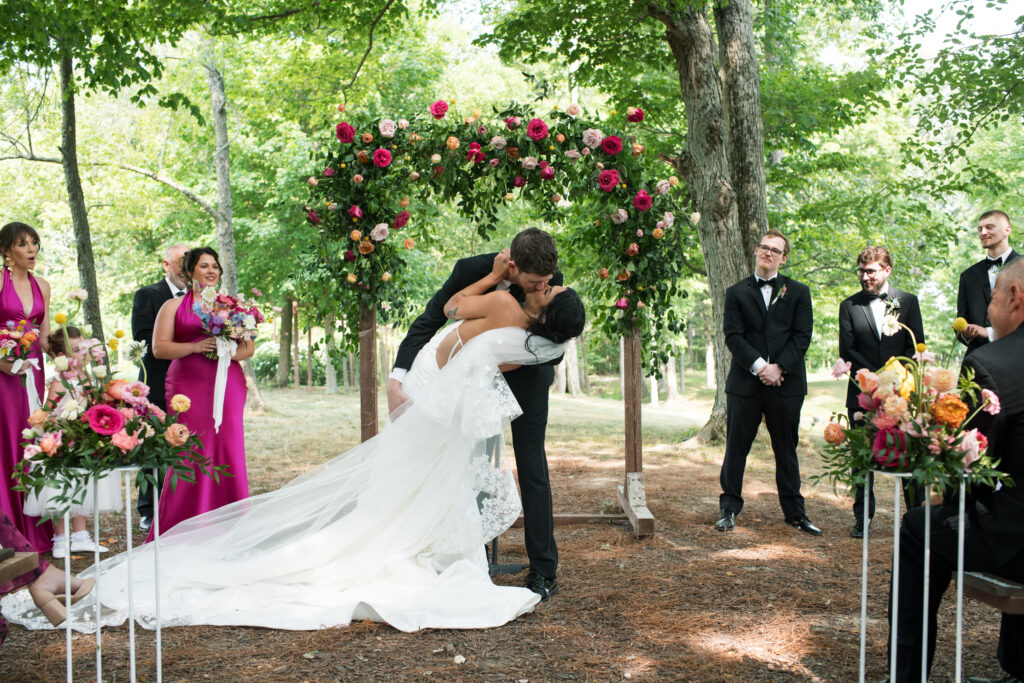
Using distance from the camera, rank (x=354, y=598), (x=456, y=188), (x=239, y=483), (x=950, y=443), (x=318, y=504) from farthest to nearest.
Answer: (x=456, y=188)
(x=239, y=483)
(x=318, y=504)
(x=354, y=598)
(x=950, y=443)

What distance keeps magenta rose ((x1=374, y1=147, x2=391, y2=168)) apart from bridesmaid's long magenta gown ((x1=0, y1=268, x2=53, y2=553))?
259 cm

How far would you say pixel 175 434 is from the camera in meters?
3.01

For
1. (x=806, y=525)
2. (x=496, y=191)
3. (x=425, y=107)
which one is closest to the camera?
(x=806, y=525)

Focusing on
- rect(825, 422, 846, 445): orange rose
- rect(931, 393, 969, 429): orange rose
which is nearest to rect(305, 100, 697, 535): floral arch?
rect(825, 422, 846, 445): orange rose

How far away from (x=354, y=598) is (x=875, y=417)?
9.37 feet

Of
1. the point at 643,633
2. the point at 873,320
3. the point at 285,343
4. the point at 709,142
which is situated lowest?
the point at 643,633

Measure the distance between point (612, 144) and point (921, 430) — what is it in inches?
153

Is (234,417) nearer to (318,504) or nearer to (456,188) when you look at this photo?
(318,504)

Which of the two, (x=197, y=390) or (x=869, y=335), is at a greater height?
(x=869, y=335)

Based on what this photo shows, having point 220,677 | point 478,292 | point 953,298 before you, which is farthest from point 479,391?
point 953,298

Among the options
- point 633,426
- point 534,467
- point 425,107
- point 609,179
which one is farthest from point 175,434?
point 425,107

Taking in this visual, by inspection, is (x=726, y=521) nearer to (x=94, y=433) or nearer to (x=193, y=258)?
(x=193, y=258)

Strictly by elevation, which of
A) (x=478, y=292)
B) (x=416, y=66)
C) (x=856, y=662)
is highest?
(x=416, y=66)

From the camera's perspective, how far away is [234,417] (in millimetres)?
5484
